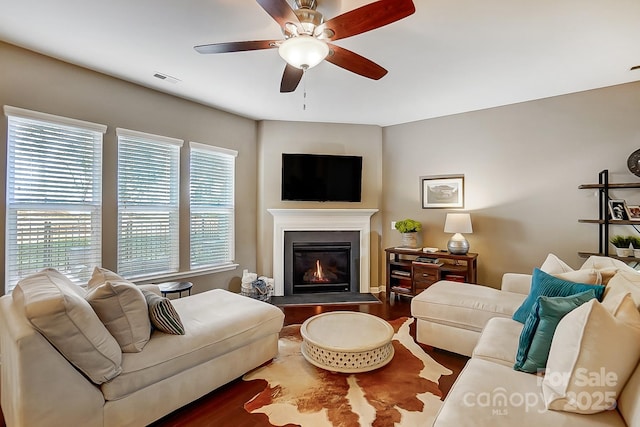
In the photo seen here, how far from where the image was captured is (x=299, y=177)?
4.42m

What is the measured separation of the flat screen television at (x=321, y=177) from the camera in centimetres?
441

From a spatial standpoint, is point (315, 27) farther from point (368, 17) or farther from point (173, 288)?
point (173, 288)

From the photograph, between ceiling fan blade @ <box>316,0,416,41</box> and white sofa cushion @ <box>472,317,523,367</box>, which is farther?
white sofa cushion @ <box>472,317,523,367</box>

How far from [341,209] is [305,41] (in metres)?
2.96

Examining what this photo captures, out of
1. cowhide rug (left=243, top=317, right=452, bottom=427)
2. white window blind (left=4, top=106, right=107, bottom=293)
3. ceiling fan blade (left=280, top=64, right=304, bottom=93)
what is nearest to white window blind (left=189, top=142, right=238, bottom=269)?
white window blind (left=4, top=106, right=107, bottom=293)

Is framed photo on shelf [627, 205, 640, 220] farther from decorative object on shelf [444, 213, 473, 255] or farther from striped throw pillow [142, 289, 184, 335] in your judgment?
striped throw pillow [142, 289, 184, 335]

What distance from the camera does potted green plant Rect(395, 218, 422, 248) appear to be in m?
4.24

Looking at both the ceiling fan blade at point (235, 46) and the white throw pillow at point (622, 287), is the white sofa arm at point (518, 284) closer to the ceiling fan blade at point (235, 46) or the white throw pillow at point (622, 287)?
the white throw pillow at point (622, 287)

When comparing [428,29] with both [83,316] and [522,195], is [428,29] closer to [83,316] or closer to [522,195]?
[522,195]

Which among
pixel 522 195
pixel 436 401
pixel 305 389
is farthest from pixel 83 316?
pixel 522 195

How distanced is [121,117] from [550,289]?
4.22 m

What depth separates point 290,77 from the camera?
7.68 feet

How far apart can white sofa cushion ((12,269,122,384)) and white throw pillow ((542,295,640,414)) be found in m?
2.14

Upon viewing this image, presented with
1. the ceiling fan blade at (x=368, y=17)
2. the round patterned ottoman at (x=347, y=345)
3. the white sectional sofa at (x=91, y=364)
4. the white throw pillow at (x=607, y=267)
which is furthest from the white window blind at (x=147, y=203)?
the white throw pillow at (x=607, y=267)
